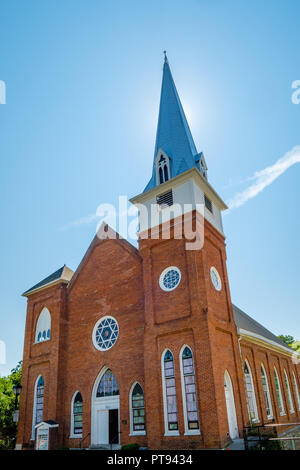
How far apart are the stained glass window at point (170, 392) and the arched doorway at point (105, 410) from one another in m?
3.47

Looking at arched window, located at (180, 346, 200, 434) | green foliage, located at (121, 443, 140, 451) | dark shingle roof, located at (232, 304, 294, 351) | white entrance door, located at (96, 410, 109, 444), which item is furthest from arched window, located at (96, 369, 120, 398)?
dark shingle roof, located at (232, 304, 294, 351)

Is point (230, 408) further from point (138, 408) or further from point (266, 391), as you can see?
point (266, 391)

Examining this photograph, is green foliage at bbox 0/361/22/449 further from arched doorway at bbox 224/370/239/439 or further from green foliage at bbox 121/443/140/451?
arched doorway at bbox 224/370/239/439

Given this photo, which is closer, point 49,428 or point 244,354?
point 49,428

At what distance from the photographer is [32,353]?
80.9ft

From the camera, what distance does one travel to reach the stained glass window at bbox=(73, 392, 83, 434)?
20.7 metres

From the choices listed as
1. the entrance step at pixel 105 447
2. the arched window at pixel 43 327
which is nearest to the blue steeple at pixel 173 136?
the arched window at pixel 43 327

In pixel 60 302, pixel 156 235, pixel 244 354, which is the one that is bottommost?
pixel 244 354

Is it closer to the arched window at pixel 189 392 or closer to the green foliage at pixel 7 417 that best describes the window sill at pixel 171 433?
the arched window at pixel 189 392

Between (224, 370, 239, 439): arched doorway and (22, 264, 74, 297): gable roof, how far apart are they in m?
12.3

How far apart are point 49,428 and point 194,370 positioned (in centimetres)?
962

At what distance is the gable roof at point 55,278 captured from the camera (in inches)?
980
